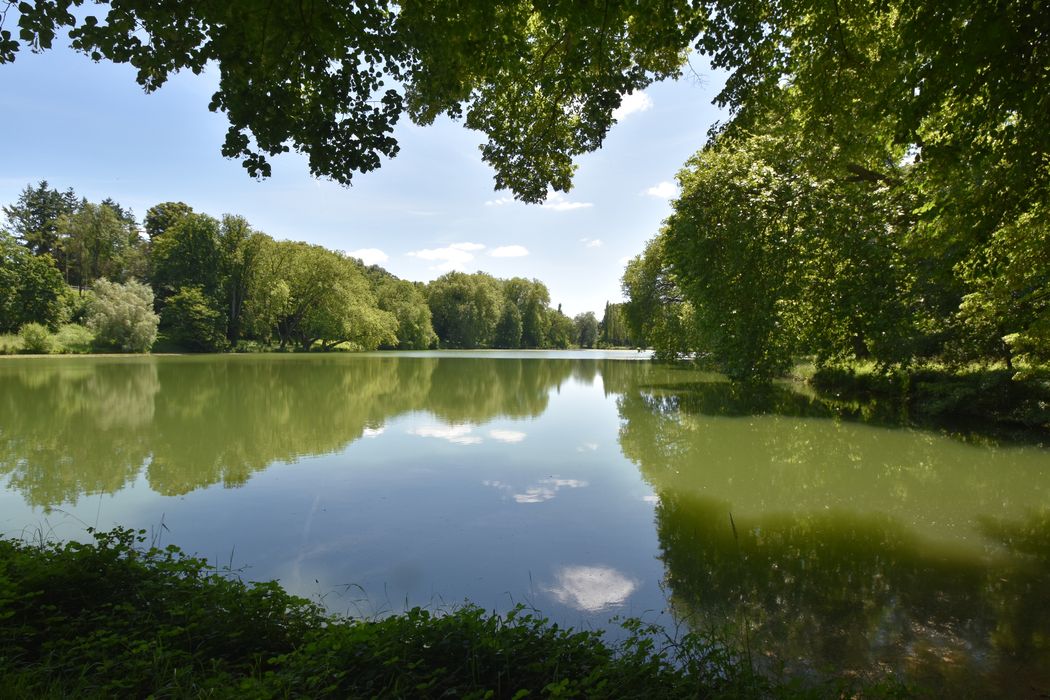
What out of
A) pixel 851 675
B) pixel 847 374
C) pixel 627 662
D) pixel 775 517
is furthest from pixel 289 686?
pixel 847 374

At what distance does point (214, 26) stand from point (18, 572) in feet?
12.1

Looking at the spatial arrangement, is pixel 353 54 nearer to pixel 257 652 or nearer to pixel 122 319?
pixel 257 652

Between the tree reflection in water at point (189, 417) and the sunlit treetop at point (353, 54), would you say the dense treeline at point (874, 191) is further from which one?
the tree reflection in water at point (189, 417)

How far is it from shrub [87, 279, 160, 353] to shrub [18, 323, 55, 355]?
10.4 feet

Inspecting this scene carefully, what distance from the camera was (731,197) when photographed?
1025 centimetres

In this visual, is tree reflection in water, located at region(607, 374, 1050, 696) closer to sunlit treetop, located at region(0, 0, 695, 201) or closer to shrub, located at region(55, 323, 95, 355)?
sunlit treetop, located at region(0, 0, 695, 201)

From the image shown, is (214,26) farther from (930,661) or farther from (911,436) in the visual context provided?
(911,436)

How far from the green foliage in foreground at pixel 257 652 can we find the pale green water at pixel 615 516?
1.04 meters

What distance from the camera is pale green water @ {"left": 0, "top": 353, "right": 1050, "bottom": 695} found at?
4176 mm


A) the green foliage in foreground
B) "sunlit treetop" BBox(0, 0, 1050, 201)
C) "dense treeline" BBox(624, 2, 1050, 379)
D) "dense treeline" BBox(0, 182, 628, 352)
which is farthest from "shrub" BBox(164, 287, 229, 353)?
the green foliage in foreground

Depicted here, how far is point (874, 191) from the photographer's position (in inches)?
393

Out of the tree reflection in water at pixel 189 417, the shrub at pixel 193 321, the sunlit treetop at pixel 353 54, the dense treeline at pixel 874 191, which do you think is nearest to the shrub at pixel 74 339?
the shrub at pixel 193 321

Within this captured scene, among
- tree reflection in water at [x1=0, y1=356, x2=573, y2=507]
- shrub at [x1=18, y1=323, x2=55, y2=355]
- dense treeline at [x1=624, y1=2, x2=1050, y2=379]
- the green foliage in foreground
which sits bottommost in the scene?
tree reflection in water at [x1=0, y1=356, x2=573, y2=507]

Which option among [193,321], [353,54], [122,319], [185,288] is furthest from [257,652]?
[185,288]
